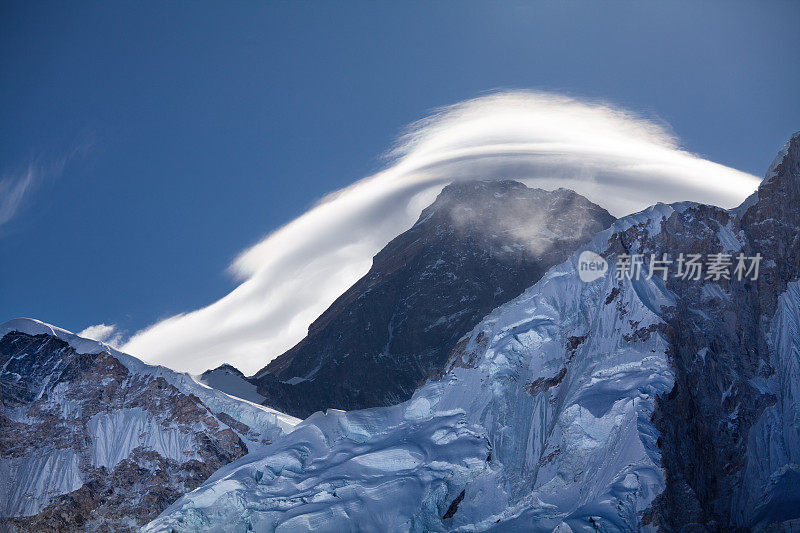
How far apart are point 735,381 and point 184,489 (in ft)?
344

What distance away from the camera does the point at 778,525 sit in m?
121

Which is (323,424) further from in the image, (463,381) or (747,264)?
(747,264)

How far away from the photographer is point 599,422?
5221 inches

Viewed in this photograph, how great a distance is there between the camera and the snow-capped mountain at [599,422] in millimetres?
128125

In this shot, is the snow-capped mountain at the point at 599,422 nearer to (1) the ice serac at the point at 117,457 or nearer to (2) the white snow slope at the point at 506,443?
(2) the white snow slope at the point at 506,443

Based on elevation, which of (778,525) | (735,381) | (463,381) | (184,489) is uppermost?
(184,489)

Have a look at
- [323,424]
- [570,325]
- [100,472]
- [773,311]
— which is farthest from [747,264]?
[100,472]

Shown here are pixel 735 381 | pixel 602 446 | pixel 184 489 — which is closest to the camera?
pixel 602 446
